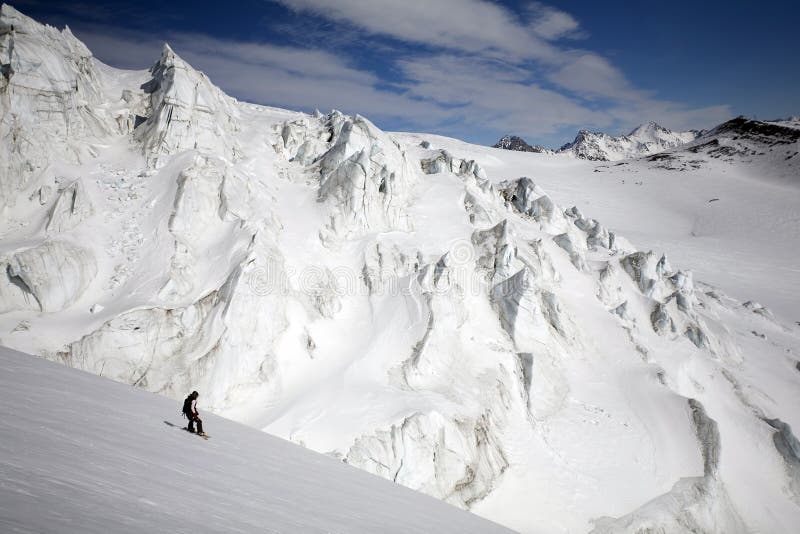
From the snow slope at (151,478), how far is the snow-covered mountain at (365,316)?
758cm

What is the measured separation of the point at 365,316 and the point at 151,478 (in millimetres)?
18300

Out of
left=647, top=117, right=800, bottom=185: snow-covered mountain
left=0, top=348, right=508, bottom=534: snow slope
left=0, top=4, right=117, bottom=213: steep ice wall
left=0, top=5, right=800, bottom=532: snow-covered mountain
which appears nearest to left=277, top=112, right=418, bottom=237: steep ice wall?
left=0, top=5, right=800, bottom=532: snow-covered mountain

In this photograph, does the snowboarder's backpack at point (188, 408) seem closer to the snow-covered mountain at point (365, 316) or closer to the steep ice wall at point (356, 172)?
the snow-covered mountain at point (365, 316)

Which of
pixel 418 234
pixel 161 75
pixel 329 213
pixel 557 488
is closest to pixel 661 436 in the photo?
pixel 557 488

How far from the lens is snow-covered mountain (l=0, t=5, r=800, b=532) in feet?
59.5

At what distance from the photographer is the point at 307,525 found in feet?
17.4

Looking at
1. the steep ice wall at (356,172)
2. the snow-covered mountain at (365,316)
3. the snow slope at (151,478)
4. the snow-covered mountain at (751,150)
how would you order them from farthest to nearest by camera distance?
the snow-covered mountain at (751,150), the steep ice wall at (356,172), the snow-covered mountain at (365,316), the snow slope at (151,478)

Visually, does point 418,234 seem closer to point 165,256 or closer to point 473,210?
point 473,210

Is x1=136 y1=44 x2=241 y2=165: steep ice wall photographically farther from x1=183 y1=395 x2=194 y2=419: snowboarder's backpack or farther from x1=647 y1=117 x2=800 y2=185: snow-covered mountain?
x1=647 y1=117 x2=800 y2=185: snow-covered mountain

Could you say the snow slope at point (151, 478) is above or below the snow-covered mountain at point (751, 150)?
below

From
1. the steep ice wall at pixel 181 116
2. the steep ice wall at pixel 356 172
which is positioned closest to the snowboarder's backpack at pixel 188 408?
the steep ice wall at pixel 356 172

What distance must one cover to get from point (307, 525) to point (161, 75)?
33240 mm

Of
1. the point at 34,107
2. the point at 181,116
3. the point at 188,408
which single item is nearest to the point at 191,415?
the point at 188,408

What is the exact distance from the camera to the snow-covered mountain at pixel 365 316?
1814 cm
